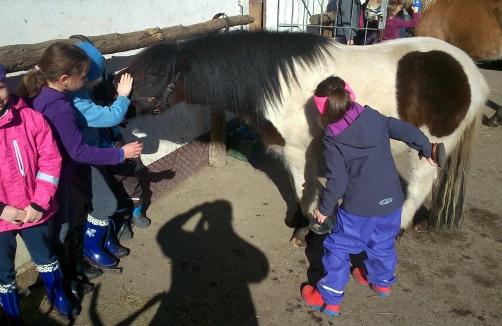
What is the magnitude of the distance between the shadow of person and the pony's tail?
4.91ft

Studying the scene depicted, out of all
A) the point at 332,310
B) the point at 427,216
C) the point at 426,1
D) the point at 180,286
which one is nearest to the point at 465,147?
the point at 427,216

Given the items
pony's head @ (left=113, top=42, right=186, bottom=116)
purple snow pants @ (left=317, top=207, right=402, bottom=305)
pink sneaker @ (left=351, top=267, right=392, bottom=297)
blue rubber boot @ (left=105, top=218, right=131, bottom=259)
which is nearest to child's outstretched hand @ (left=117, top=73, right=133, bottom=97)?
pony's head @ (left=113, top=42, right=186, bottom=116)

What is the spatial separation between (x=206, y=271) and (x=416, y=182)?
1.74m

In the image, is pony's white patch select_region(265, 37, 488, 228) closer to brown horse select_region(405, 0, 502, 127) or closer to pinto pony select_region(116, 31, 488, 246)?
pinto pony select_region(116, 31, 488, 246)

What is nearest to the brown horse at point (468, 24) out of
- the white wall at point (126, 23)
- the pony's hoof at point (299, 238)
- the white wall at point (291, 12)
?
the white wall at point (291, 12)

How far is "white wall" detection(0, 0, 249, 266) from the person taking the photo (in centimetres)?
240

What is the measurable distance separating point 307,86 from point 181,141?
70.1 inches

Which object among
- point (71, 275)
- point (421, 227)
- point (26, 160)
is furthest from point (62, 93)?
point (421, 227)

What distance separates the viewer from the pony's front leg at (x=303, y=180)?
2.86 m

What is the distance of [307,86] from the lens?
2.65 meters

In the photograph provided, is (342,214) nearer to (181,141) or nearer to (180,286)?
(180,286)

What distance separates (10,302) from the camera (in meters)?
2.07

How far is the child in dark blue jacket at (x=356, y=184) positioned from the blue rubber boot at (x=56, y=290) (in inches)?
58.4

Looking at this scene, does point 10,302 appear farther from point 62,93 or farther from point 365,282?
point 365,282
